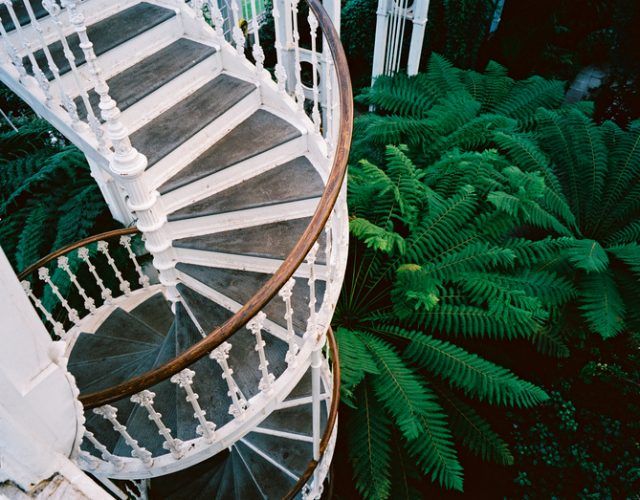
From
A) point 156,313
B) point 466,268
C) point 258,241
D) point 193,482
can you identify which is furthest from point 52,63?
point 193,482

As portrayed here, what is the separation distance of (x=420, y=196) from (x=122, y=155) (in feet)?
8.13

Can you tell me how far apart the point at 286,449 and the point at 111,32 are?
3583mm

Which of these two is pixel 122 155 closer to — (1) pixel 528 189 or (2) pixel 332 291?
(2) pixel 332 291

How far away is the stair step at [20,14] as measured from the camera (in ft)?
10.6

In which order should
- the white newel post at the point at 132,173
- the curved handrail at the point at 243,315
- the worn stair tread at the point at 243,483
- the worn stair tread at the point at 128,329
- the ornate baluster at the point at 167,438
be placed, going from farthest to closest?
the worn stair tread at the point at 128,329 → the worn stair tread at the point at 243,483 → the white newel post at the point at 132,173 → the ornate baluster at the point at 167,438 → the curved handrail at the point at 243,315

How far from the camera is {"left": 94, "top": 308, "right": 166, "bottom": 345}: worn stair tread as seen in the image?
4039 mm

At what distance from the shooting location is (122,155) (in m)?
2.52

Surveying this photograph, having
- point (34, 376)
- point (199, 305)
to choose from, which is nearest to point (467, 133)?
point (199, 305)

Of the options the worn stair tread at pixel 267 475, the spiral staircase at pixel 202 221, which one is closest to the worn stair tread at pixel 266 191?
the spiral staircase at pixel 202 221

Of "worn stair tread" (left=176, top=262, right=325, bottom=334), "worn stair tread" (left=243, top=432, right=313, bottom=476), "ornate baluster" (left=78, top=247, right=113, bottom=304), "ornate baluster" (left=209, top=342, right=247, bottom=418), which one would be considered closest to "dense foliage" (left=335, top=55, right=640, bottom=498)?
"worn stair tread" (left=243, top=432, right=313, bottom=476)

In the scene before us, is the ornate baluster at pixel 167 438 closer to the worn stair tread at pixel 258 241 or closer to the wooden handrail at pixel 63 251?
the worn stair tread at pixel 258 241

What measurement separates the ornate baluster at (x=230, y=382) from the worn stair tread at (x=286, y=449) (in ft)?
4.01

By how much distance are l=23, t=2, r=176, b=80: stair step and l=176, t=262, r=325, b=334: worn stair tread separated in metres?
1.71

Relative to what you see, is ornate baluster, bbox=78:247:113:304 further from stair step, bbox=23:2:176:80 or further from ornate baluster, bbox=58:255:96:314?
stair step, bbox=23:2:176:80
